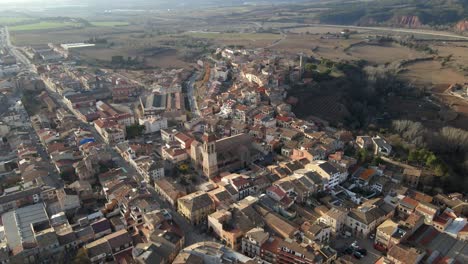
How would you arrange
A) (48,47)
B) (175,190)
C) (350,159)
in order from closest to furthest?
1. (175,190)
2. (350,159)
3. (48,47)

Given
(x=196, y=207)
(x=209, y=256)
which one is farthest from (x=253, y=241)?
(x=196, y=207)

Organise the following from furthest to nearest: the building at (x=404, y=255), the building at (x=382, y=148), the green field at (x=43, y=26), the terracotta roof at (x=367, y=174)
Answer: the green field at (x=43, y=26), the building at (x=382, y=148), the terracotta roof at (x=367, y=174), the building at (x=404, y=255)

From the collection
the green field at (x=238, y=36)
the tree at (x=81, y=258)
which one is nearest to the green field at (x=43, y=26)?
the green field at (x=238, y=36)

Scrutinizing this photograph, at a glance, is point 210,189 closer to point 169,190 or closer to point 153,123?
point 169,190

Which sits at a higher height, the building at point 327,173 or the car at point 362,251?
the building at point 327,173

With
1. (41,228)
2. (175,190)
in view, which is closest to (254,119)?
(175,190)

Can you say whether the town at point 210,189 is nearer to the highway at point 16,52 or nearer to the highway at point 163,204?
the highway at point 163,204

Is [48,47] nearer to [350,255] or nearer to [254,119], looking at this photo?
[254,119]
